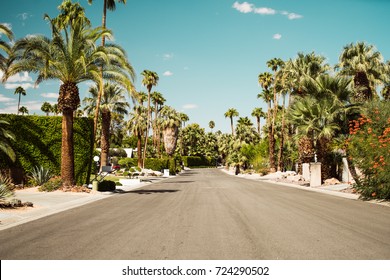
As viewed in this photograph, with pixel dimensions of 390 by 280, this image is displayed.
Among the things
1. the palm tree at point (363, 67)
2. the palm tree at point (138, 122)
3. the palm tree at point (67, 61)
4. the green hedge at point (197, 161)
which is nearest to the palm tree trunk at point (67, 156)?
the palm tree at point (67, 61)

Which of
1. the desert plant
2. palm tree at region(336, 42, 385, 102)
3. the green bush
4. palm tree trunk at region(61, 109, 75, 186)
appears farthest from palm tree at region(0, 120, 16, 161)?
palm tree at region(336, 42, 385, 102)

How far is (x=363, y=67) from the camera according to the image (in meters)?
31.6

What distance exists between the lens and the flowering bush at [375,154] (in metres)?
14.8

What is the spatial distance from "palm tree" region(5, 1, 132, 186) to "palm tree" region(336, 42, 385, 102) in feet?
77.1

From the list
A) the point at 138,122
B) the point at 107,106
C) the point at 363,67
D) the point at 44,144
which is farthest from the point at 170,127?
the point at 44,144

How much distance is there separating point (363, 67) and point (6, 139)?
30.7m

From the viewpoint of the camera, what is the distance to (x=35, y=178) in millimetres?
20719

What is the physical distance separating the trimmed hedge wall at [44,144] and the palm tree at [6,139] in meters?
0.36

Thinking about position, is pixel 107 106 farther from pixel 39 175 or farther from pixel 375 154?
pixel 375 154

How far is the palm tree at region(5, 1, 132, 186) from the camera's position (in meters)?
19.0

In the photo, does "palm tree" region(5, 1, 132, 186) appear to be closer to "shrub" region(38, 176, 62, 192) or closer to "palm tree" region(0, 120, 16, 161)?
"shrub" region(38, 176, 62, 192)

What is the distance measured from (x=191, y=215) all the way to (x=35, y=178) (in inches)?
553

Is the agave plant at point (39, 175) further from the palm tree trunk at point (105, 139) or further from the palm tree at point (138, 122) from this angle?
the palm tree at point (138, 122)
